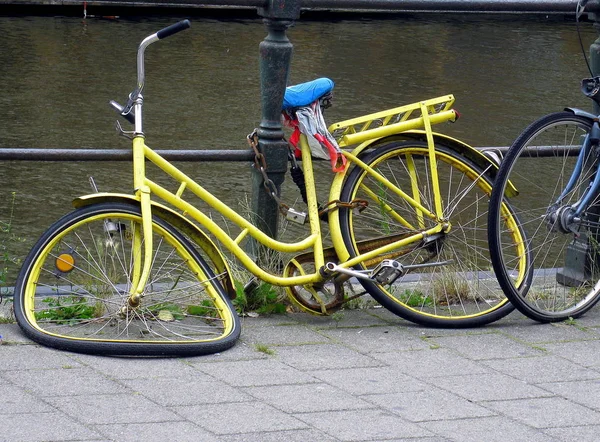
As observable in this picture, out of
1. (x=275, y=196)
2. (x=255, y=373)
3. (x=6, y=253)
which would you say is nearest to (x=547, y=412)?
(x=255, y=373)

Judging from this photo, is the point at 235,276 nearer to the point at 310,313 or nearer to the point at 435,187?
the point at 310,313

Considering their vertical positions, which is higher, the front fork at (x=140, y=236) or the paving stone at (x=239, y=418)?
the front fork at (x=140, y=236)

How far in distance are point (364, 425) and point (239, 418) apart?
0.36 metres

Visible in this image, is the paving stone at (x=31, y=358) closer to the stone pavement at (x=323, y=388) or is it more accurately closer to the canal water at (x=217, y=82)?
the stone pavement at (x=323, y=388)

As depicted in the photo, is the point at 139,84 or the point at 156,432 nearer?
the point at 156,432

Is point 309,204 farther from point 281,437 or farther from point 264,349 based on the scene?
point 281,437

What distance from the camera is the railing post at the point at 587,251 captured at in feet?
15.2

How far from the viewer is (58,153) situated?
420cm

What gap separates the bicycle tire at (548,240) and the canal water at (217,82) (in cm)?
139

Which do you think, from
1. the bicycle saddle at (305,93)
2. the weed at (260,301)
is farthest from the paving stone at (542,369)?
the bicycle saddle at (305,93)

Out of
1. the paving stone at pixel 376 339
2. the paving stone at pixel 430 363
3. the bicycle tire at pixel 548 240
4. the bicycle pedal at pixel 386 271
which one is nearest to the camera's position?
the paving stone at pixel 430 363

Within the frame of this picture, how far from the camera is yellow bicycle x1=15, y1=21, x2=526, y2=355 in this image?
3758 mm

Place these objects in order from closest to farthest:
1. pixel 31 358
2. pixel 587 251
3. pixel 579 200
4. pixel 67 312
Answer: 1. pixel 31 358
2. pixel 67 312
3. pixel 579 200
4. pixel 587 251

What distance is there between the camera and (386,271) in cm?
403
